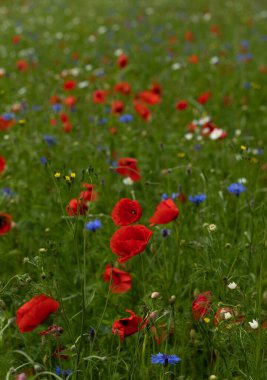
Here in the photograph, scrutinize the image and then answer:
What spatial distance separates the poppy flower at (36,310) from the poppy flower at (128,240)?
0.88 ft

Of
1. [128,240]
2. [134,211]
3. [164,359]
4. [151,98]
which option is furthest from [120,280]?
[151,98]

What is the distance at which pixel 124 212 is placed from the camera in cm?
197

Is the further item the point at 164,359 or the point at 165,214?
the point at 165,214

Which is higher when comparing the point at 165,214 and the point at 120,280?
the point at 165,214

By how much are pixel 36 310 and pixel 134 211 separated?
543mm

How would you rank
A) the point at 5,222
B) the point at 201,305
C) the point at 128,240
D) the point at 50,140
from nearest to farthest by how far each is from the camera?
the point at 128,240
the point at 201,305
the point at 5,222
the point at 50,140

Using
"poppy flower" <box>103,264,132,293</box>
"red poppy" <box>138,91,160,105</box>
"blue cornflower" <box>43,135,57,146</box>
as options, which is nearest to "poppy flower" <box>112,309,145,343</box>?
"poppy flower" <box>103,264,132,293</box>

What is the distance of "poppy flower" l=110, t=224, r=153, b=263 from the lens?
1.74m

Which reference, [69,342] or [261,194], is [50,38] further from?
[69,342]

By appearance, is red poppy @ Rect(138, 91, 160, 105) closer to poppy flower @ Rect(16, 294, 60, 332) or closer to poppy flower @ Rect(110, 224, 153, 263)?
poppy flower @ Rect(110, 224, 153, 263)

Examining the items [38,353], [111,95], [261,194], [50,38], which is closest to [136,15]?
[50,38]

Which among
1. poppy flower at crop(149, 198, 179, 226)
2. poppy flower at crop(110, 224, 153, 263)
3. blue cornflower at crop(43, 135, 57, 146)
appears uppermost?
poppy flower at crop(110, 224, 153, 263)

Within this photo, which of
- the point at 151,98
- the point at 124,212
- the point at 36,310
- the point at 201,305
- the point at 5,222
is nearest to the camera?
the point at 36,310

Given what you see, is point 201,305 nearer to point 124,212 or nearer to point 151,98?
point 124,212
